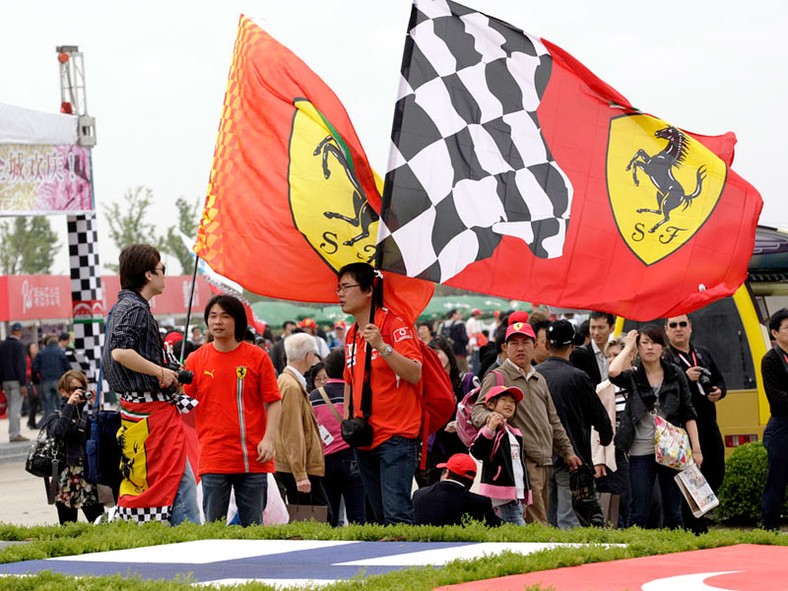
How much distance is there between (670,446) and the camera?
10078mm

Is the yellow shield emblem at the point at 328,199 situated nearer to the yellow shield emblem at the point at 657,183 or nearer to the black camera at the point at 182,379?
the black camera at the point at 182,379

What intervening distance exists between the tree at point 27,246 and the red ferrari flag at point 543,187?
75.7 meters

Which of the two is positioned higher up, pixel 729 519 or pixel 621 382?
pixel 621 382

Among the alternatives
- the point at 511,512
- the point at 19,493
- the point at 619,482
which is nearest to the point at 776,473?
the point at 619,482

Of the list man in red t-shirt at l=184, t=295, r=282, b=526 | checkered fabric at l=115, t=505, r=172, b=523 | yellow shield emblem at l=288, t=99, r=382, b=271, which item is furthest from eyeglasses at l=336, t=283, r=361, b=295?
checkered fabric at l=115, t=505, r=172, b=523

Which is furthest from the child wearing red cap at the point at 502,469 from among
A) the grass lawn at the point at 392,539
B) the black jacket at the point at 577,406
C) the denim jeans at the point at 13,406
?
the denim jeans at the point at 13,406

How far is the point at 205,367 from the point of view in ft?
27.7

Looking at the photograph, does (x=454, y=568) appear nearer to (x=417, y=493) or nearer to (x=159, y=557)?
(x=159, y=557)

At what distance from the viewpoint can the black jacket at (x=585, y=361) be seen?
12203 millimetres

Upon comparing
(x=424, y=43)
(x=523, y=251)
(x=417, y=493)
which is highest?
(x=424, y=43)

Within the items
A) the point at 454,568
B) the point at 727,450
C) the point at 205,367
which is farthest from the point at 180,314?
the point at 454,568

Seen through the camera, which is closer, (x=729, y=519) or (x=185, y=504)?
(x=185, y=504)

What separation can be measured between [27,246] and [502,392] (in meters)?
77.2

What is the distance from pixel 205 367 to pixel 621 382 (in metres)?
3.30
